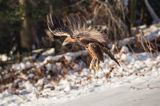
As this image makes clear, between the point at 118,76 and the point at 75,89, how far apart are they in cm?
110

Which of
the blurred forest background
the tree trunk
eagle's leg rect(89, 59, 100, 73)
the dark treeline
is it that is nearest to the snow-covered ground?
eagle's leg rect(89, 59, 100, 73)

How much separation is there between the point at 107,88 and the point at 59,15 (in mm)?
6820

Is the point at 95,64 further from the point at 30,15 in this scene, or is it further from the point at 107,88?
the point at 30,15

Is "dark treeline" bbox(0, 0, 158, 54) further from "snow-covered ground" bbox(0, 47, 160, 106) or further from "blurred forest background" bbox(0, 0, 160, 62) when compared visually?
"snow-covered ground" bbox(0, 47, 160, 106)

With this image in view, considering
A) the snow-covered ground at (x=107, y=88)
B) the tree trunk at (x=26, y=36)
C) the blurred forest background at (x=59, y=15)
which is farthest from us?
the tree trunk at (x=26, y=36)

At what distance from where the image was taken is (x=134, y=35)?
1466 centimetres

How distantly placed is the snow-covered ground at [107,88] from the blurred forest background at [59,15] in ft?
6.42

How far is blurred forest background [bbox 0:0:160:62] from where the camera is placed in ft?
48.8

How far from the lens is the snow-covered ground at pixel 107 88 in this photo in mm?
8461

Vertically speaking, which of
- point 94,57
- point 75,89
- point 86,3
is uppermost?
point 86,3

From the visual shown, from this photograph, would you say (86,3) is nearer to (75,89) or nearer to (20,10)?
(20,10)

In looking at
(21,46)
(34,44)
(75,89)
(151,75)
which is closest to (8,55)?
(21,46)

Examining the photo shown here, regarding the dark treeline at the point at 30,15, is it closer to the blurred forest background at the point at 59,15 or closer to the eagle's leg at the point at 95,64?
the blurred forest background at the point at 59,15

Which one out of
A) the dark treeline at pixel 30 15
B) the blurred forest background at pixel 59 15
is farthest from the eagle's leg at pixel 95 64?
the dark treeline at pixel 30 15
